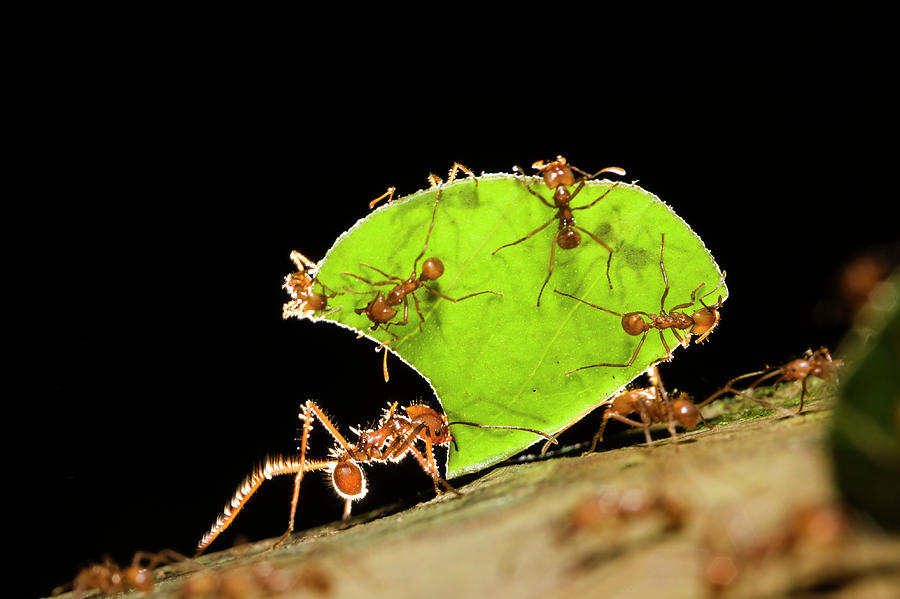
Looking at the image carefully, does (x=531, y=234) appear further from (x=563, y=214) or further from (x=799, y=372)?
(x=799, y=372)

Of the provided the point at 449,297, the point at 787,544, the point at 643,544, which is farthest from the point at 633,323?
the point at 787,544

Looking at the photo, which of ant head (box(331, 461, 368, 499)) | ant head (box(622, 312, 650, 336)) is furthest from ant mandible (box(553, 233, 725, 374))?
ant head (box(331, 461, 368, 499))

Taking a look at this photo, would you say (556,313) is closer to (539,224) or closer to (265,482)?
(539,224)

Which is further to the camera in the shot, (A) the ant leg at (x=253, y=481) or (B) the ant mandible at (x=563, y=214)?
(A) the ant leg at (x=253, y=481)

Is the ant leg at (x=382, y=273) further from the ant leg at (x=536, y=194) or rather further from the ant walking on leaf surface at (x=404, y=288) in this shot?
the ant leg at (x=536, y=194)

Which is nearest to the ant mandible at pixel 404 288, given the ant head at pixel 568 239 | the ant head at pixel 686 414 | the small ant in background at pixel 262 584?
the ant head at pixel 568 239

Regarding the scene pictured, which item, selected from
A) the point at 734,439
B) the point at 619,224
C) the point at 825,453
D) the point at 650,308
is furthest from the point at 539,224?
the point at 825,453

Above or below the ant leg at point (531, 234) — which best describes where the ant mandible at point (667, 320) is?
below

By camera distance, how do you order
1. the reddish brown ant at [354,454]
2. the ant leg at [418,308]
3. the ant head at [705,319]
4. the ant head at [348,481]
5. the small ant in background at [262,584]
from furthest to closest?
the ant head at [348,481] < the reddish brown ant at [354,454] < the ant head at [705,319] < the ant leg at [418,308] < the small ant in background at [262,584]
